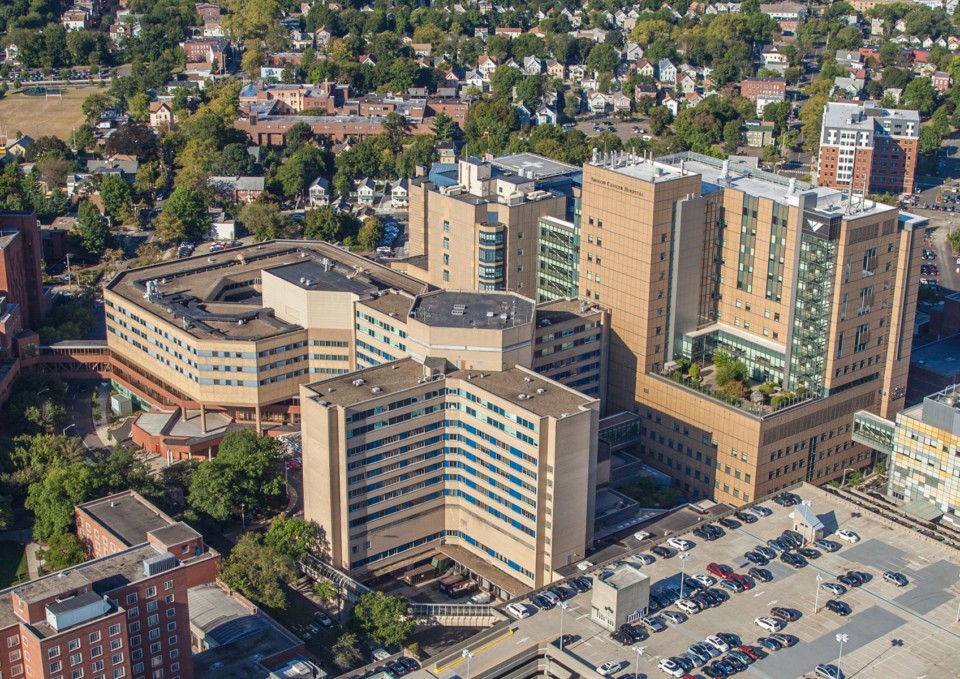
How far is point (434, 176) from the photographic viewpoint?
19450 centimetres

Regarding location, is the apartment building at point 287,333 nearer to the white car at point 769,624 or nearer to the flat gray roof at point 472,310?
the flat gray roof at point 472,310

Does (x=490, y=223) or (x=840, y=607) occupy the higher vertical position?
(x=490, y=223)

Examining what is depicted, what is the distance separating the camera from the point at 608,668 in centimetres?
11544

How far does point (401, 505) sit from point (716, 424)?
127ft

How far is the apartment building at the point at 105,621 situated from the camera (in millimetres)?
109625

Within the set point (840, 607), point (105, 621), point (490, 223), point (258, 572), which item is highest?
point (490, 223)

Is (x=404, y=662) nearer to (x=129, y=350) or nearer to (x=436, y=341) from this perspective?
(x=436, y=341)

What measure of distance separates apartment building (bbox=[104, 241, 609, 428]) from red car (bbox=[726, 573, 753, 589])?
1343 inches

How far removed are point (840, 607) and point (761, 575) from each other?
27.5 ft

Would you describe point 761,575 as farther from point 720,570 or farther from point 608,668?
point 608,668

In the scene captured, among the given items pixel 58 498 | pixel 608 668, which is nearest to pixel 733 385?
pixel 608 668

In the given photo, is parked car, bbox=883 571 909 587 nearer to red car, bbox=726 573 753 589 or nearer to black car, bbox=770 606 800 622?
black car, bbox=770 606 800 622

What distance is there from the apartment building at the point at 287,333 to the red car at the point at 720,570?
31951 mm

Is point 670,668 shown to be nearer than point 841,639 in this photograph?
No
